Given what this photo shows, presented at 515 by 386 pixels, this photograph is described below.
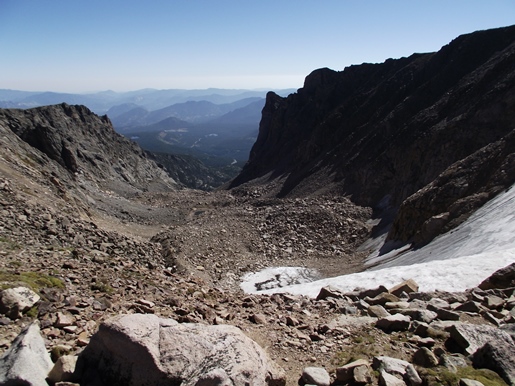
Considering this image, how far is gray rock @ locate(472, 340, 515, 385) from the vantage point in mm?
7354

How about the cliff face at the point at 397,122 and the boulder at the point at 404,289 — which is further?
the cliff face at the point at 397,122

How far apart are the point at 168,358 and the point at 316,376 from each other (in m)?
3.01

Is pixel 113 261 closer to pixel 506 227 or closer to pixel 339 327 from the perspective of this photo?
pixel 339 327

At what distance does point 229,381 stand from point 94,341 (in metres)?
2.71

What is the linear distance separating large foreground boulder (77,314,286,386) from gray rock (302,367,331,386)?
0.74m

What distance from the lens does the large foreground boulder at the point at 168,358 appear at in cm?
643

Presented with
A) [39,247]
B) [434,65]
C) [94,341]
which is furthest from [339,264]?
[434,65]

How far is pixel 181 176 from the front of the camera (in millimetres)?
154875

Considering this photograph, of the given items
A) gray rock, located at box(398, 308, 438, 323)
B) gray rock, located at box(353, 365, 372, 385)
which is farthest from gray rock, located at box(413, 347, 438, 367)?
gray rock, located at box(398, 308, 438, 323)

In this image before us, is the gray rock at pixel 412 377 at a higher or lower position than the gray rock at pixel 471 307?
higher

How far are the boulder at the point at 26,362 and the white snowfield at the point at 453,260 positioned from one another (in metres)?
→ 13.1

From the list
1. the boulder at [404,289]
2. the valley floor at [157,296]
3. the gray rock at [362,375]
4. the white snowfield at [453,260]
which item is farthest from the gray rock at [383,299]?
the gray rock at [362,375]

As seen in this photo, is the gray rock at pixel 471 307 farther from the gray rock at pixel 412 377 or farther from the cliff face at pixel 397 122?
the cliff face at pixel 397 122

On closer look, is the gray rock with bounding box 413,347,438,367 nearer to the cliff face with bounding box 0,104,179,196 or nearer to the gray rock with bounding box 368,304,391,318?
the gray rock with bounding box 368,304,391,318
